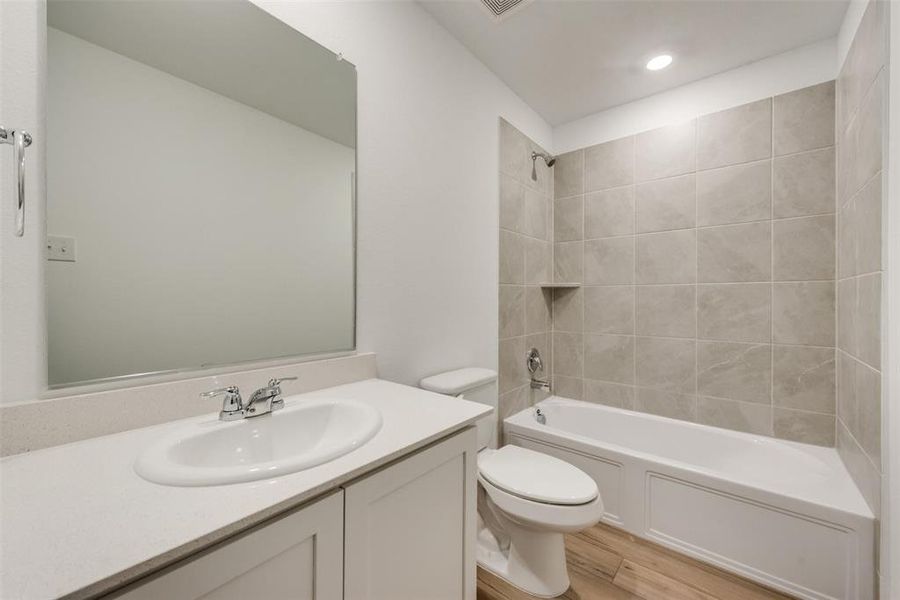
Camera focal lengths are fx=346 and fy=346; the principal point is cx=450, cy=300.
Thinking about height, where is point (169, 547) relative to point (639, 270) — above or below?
below

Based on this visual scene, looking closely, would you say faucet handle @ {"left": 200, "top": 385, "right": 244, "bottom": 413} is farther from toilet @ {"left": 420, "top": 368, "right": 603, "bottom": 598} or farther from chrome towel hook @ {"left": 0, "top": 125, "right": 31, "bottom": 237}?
toilet @ {"left": 420, "top": 368, "right": 603, "bottom": 598}

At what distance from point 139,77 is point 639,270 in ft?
8.33

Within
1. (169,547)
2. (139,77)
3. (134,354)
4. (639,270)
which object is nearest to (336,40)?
(139,77)

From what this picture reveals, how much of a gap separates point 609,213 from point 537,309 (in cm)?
84

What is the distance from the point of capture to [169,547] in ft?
1.50

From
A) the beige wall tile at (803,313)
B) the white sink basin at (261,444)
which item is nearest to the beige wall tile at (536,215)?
the beige wall tile at (803,313)

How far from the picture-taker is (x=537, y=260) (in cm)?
250

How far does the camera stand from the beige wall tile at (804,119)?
1774mm

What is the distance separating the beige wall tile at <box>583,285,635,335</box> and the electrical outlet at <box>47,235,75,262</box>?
2.56 m

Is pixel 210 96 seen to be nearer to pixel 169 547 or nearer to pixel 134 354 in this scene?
pixel 134 354

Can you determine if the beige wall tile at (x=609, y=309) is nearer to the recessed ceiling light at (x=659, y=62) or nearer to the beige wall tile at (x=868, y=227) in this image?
the beige wall tile at (x=868, y=227)

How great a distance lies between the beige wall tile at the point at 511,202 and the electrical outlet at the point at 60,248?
1827 mm

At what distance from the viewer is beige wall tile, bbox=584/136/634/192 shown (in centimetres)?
236

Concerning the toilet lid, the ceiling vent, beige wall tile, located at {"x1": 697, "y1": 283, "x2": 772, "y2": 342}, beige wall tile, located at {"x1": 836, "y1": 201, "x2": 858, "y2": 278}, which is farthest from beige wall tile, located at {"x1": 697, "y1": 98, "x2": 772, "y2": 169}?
the toilet lid
